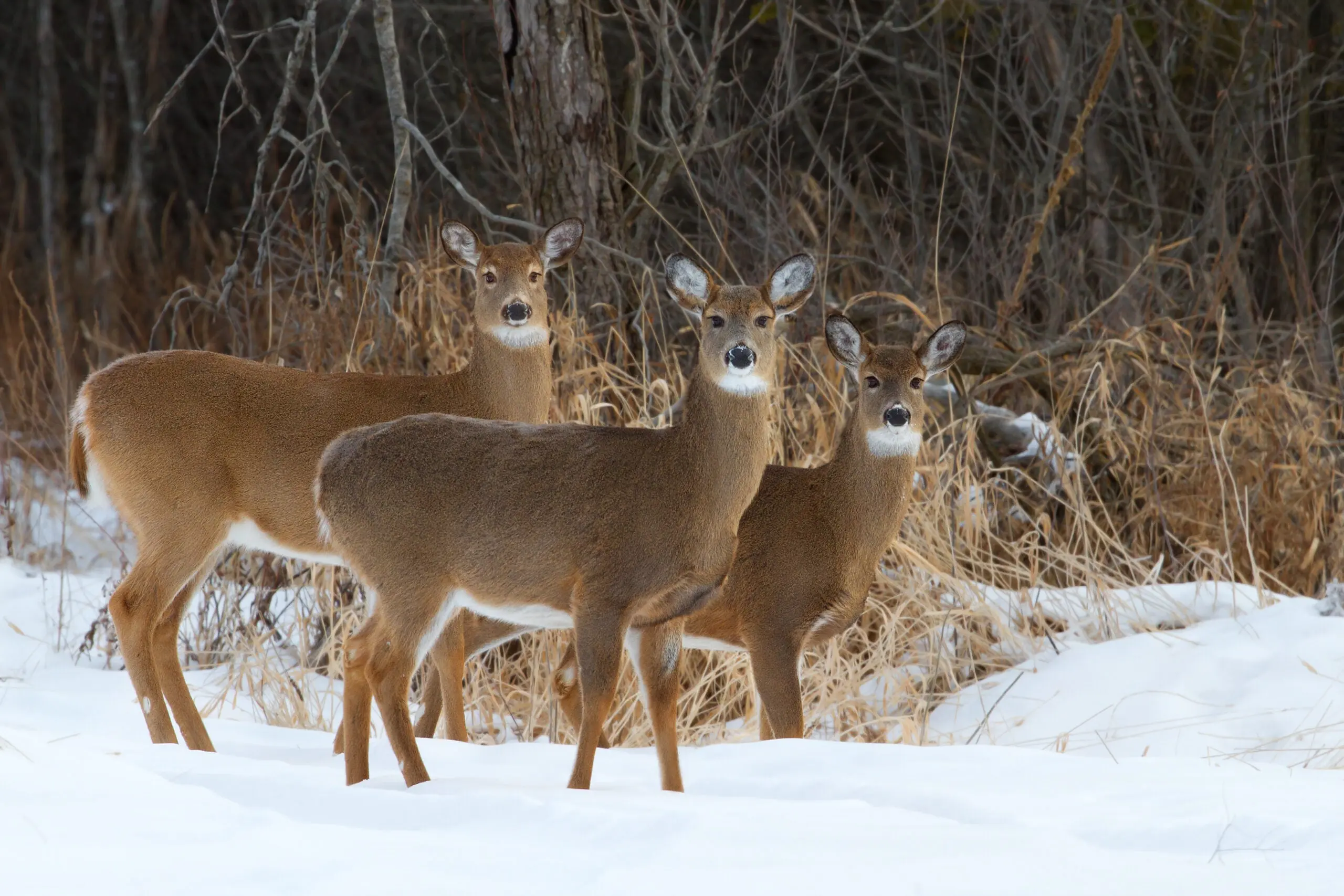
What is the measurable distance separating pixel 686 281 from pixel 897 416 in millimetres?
766

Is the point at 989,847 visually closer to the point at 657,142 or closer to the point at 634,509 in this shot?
the point at 634,509

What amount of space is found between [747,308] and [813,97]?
869 centimetres

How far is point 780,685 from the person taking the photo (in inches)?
208

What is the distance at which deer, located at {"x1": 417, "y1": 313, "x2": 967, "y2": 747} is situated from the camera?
5.31m

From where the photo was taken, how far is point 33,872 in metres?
3.34

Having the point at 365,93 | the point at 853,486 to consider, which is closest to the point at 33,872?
the point at 853,486

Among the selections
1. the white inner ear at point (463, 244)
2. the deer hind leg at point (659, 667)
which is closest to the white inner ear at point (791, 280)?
the deer hind leg at point (659, 667)

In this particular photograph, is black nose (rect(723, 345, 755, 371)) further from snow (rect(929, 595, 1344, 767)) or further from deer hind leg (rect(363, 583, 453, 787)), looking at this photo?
snow (rect(929, 595, 1344, 767))

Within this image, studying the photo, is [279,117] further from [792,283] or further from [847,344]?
[792,283]

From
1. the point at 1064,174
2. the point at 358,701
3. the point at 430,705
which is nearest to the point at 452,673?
the point at 430,705

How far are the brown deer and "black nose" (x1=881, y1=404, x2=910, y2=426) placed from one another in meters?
1.55

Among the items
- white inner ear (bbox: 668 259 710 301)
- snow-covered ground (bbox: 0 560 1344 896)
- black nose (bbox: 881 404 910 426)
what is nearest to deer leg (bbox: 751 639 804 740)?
snow-covered ground (bbox: 0 560 1344 896)

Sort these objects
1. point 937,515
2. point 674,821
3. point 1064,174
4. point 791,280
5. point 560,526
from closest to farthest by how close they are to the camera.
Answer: point 674,821, point 560,526, point 791,280, point 937,515, point 1064,174

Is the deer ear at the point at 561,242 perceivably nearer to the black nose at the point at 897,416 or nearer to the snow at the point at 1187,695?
the black nose at the point at 897,416
